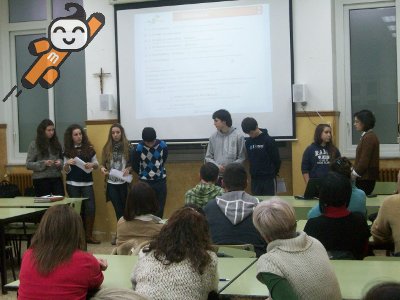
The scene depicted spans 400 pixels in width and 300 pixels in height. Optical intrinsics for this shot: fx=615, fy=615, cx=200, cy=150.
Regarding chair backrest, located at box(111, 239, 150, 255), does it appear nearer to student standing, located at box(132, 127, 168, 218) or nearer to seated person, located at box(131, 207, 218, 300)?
seated person, located at box(131, 207, 218, 300)

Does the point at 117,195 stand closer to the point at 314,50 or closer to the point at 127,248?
the point at 314,50

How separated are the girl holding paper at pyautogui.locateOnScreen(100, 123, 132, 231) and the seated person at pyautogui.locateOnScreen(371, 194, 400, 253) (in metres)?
4.40

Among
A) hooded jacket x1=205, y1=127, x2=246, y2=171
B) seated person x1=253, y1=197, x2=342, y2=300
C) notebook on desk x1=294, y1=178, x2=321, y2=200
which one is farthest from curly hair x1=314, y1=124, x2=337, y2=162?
seated person x1=253, y1=197, x2=342, y2=300

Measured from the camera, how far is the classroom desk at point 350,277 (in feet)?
8.79

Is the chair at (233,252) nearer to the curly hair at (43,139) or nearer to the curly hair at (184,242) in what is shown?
the curly hair at (184,242)

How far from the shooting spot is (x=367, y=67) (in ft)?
25.5

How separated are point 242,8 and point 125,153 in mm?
2321

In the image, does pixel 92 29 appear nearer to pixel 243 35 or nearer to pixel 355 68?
pixel 243 35

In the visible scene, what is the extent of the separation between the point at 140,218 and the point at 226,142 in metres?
3.63

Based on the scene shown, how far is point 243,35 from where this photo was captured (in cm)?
762

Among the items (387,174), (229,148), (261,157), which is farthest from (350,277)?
(387,174)

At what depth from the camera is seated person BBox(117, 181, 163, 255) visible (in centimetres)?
377

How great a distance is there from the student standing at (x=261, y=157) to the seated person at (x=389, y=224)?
3.37 metres

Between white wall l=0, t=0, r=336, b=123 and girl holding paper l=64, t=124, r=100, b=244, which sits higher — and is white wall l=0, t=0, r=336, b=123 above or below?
above
